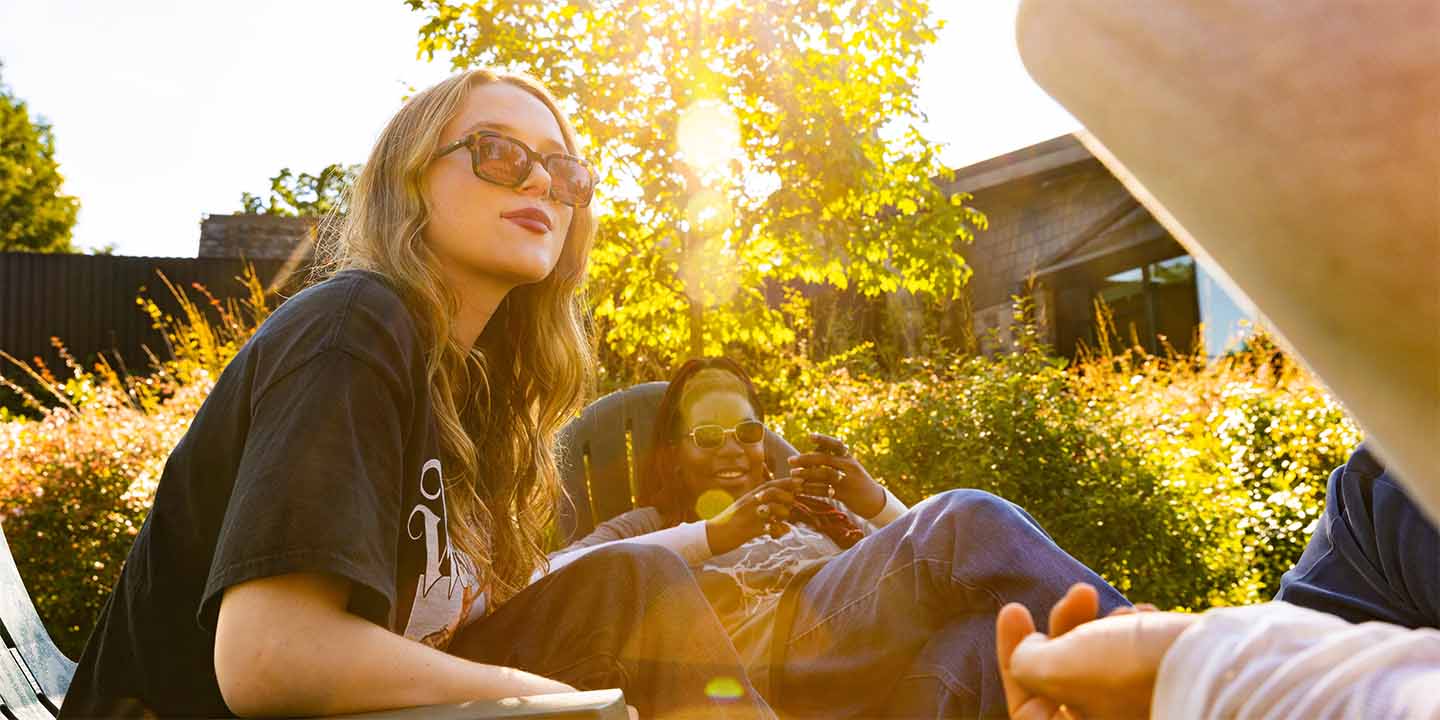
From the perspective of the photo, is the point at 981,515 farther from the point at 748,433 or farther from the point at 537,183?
the point at 748,433

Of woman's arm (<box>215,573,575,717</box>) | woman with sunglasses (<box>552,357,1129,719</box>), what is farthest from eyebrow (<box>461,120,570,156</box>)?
woman's arm (<box>215,573,575,717</box>)

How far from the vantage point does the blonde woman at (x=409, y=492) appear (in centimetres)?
104

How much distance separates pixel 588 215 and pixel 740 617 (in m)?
1.11

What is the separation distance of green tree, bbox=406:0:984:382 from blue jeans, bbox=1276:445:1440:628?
5314 millimetres

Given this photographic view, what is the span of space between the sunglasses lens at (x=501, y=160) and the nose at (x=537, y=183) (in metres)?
0.01

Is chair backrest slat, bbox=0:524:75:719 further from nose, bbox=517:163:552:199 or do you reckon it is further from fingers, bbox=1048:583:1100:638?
fingers, bbox=1048:583:1100:638

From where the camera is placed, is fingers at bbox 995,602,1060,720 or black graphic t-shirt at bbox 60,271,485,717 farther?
black graphic t-shirt at bbox 60,271,485,717

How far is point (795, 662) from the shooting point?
2250 mm

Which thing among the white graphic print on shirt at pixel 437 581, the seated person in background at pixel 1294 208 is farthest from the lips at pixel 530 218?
the seated person in background at pixel 1294 208

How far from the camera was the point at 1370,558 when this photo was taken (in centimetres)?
127

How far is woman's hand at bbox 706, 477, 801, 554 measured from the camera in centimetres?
268

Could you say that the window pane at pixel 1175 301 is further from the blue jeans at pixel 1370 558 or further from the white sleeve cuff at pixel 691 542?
the blue jeans at pixel 1370 558

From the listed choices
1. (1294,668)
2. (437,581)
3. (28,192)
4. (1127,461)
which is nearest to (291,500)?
(437,581)

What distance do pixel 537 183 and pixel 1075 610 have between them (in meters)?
1.49
